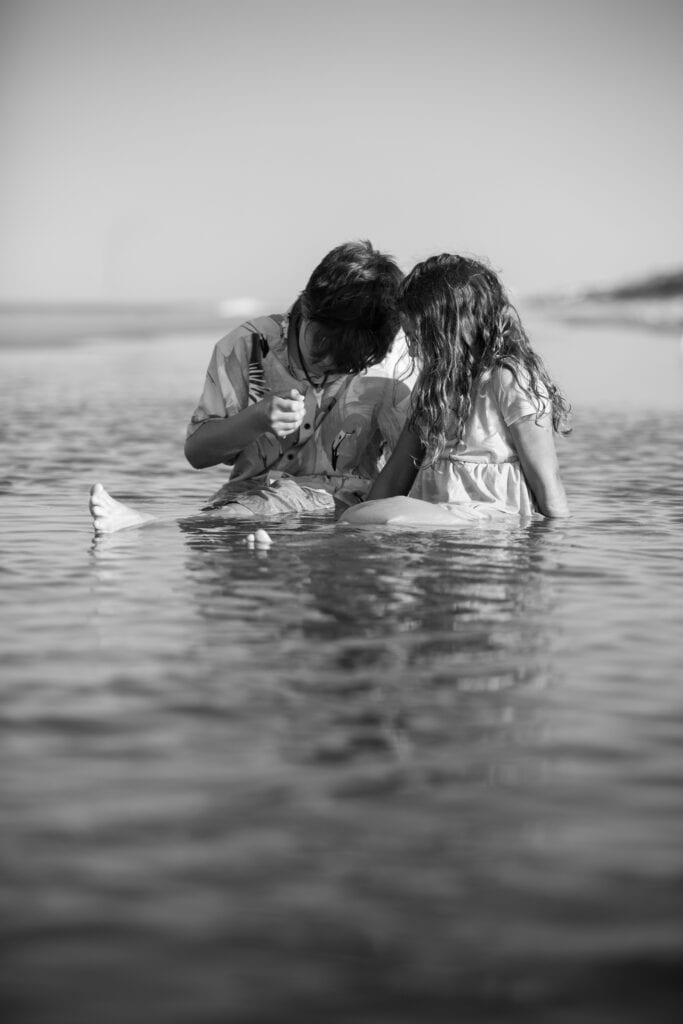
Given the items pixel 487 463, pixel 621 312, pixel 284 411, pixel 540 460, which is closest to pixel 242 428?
pixel 284 411

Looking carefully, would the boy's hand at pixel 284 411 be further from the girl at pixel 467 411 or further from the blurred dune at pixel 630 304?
the blurred dune at pixel 630 304

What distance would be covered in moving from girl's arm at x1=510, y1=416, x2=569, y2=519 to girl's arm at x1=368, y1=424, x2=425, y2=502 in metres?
0.45

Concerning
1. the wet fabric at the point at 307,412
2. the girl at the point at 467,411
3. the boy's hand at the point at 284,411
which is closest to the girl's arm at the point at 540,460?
the girl at the point at 467,411

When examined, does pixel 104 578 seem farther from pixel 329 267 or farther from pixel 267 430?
pixel 329 267

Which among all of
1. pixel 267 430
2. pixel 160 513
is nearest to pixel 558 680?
pixel 267 430

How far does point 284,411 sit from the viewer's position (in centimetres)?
595

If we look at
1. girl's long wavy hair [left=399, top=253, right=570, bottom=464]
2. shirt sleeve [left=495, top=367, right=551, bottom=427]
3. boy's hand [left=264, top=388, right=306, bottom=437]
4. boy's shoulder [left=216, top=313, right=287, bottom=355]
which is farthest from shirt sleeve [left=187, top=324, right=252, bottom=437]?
shirt sleeve [left=495, top=367, right=551, bottom=427]

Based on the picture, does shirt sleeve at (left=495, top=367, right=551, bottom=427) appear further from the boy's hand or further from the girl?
the boy's hand

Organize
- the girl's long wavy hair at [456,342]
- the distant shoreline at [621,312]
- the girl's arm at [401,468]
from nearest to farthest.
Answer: the girl's long wavy hair at [456,342] → the girl's arm at [401,468] → the distant shoreline at [621,312]

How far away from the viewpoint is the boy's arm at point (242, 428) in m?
5.94

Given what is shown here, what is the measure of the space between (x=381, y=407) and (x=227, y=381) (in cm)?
73

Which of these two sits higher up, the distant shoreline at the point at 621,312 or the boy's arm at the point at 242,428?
the distant shoreline at the point at 621,312

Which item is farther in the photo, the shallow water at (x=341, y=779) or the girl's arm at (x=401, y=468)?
the girl's arm at (x=401, y=468)

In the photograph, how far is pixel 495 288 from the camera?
6273 millimetres
